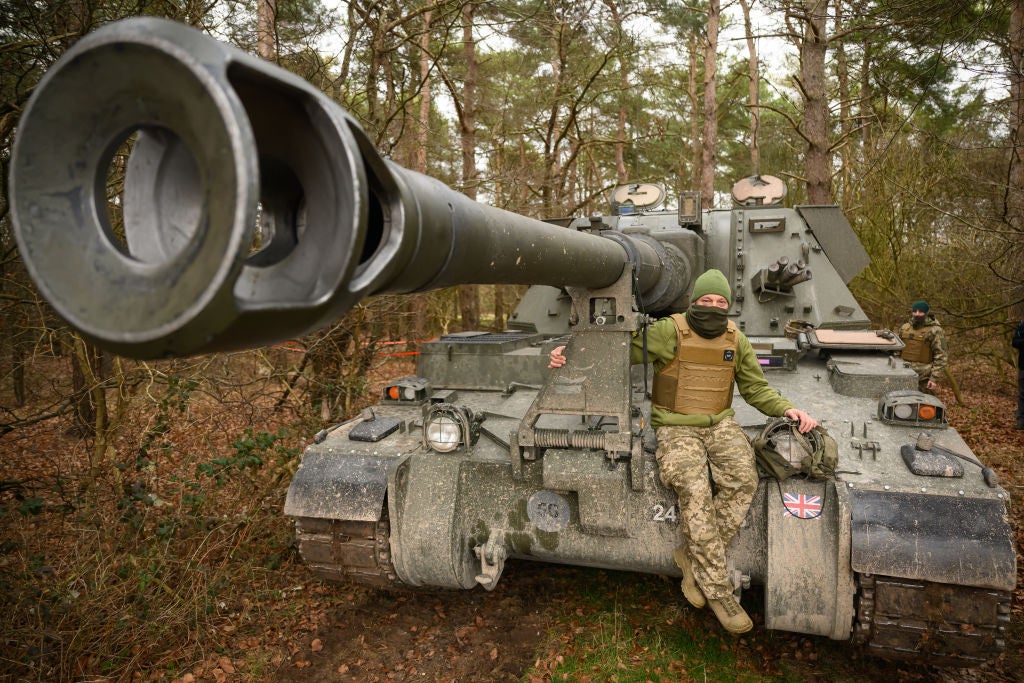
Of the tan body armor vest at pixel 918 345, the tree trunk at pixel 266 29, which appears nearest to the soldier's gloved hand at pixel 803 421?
the tree trunk at pixel 266 29

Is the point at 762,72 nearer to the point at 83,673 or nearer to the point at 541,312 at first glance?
the point at 541,312

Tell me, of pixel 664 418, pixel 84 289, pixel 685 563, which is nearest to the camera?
pixel 84 289

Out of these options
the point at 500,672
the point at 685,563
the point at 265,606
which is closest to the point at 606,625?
the point at 500,672

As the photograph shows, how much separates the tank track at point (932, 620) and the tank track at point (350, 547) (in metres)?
2.53

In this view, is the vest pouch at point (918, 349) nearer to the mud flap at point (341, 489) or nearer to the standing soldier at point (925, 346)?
A: the standing soldier at point (925, 346)

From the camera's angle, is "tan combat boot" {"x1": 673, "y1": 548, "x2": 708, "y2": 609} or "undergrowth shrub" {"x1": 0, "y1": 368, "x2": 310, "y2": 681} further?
"undergrowth shrub" {"x1": 0, "y1": 368, "x2": 310, "y2": 681}

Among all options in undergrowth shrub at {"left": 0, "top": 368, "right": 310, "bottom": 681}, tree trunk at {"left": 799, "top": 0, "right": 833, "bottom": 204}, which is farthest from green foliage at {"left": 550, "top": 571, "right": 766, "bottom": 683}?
tree trunk at {"left": 799, "top": 0, "right": 833, "bottom": 204}

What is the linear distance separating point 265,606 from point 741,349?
3739mm

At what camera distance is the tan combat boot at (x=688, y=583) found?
10.7 ft

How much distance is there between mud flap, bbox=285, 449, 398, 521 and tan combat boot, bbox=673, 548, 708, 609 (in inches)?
65.9

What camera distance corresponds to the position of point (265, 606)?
457cm

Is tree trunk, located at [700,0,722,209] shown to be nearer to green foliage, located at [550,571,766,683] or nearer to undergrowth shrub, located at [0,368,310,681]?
green foliage, located at [550,571,766,683]

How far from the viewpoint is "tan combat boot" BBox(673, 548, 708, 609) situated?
327 cm

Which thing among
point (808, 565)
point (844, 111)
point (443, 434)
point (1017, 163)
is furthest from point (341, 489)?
point (844, 111)
